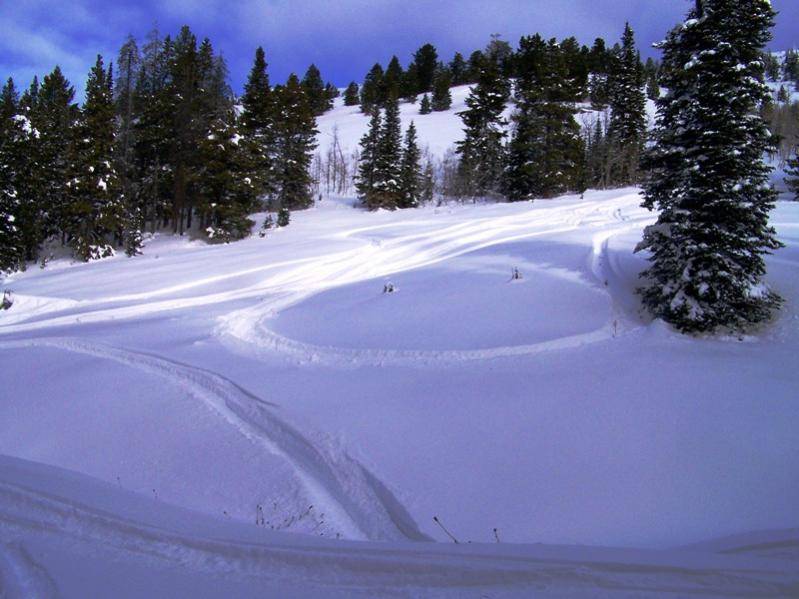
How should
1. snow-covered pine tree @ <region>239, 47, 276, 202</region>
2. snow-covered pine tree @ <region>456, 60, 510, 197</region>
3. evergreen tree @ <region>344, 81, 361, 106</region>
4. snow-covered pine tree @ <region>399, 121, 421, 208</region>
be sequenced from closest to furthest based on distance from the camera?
1. snow-covered pine tree @ <region>239, 47, 276, 202</region>
2. snow-covered pine tree @ <region>399, 121, 421, 208</region>
3. snow-covered pine tree @ <region>456, 60, 510, 197</region>
4. evergreen tree @ <region>344, 81, 361, 106</region>

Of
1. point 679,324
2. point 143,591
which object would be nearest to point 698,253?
point 679,324

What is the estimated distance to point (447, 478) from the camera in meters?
5.47

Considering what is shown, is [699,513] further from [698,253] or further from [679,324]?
[698,253]

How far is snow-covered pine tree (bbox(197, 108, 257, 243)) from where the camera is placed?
2891 cm

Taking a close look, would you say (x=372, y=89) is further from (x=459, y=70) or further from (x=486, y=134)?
(x=486, y=134)

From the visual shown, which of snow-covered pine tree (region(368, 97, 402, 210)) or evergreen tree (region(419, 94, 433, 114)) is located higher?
evergreen tree (region(419, 94, 433, 114))

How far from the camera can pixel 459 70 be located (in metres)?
92.4

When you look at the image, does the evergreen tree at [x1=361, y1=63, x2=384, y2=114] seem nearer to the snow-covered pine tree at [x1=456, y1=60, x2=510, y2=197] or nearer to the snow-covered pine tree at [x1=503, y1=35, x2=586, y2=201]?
the snow-covered pine tree at [x1=456, y1=60, x2=510, y2=197]

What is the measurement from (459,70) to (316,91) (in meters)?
30.3

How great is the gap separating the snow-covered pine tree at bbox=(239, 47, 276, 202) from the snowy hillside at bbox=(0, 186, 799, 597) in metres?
20.9

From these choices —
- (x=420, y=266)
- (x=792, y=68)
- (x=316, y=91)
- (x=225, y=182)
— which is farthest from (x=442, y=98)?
(x=792, y=68)

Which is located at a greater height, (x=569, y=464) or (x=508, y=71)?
(x=508, y=71)

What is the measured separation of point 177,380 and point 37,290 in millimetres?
13714

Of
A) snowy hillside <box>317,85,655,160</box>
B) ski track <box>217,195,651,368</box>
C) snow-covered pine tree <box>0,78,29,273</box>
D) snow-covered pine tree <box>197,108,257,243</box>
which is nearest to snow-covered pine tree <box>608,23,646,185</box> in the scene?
snowy hillside <box>317,85,655,160</box>
